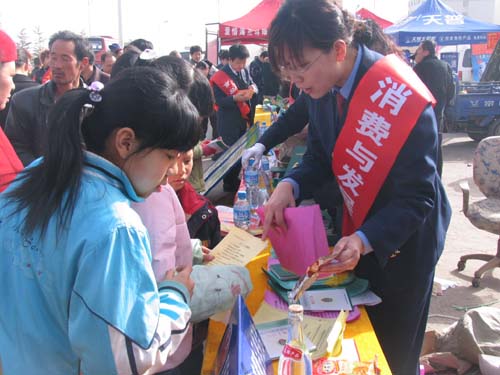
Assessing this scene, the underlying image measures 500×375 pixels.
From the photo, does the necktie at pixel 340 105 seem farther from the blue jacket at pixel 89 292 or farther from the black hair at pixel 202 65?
the black hair at pixel 202 65

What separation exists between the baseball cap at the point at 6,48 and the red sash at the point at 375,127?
163 cm

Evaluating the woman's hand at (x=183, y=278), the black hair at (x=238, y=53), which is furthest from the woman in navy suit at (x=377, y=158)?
the black hair at (x=238, y=53)

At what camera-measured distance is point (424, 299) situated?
1598mm

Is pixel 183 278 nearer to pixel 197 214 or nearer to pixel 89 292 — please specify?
pixel 89 292

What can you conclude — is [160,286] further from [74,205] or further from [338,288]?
[338,288]

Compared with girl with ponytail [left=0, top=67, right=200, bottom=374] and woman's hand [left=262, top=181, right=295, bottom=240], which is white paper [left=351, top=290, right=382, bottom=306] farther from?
girl with ponytail [left=0, top=67, right=200, bottom=374]

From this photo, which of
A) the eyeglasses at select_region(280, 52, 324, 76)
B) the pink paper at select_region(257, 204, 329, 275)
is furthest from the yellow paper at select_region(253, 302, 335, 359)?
the eyeglasses at select_region(280, 52, 324, 76)

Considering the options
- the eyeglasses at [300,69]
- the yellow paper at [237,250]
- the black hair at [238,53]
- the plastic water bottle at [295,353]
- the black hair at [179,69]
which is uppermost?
the eyeglasses at [300,69]

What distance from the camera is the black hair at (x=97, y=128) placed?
2.91 ft

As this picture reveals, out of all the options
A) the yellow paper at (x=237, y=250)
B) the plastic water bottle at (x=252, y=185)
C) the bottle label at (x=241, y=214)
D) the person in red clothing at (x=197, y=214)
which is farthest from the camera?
the plastic water bottle at (x=252, y=185)

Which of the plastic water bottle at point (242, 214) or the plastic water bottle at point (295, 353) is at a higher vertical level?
the plastic water bottle at point (295, 353)

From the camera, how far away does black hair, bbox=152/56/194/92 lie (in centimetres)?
189

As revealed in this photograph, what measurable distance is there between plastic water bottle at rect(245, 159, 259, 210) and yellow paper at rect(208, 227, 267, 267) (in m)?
0.94

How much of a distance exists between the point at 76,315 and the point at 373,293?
107cm
